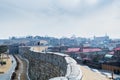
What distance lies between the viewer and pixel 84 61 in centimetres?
8044

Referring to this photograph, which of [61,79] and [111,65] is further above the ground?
[61,79]

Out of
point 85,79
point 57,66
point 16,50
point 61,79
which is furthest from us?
point 16,50

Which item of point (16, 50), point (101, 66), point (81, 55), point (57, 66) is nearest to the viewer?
point (57, 66)

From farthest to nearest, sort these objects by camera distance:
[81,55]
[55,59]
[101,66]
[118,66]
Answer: [81,55] → [101,66] → [118,66] → [55,59]

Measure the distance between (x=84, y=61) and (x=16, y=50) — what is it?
79580 millimetres

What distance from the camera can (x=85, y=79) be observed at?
46.4ft

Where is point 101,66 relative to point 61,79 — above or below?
below

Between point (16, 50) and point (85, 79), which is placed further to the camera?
point (16, 50)

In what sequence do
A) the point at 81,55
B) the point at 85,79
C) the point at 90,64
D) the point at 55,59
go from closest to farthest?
the point at 85,79 → the point at 55,59 → the point at 90,64 → the point at 81,55

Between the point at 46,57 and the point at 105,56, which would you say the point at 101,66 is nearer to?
the point at 105,56

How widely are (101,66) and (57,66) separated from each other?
49.4 m

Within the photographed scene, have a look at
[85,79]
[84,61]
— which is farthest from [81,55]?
[85,79]

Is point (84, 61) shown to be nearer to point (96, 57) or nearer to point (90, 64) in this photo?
point (90, 64)

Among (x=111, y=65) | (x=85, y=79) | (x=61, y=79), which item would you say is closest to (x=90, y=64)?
(x=111, y=65)
